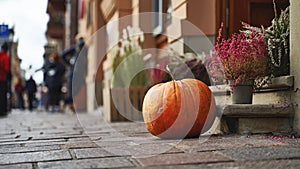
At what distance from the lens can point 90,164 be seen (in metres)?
2.08

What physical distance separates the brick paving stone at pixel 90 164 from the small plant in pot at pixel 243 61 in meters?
1.23

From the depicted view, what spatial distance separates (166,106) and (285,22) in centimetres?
109

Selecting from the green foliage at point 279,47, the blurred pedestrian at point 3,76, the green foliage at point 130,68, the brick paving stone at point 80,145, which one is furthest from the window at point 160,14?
the blurred pedestrian at point 3,76

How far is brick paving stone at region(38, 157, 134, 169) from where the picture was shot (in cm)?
204

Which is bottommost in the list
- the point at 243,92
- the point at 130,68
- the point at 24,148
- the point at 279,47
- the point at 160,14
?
the point at 24,148

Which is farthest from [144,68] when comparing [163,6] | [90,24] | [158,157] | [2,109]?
[90,24]

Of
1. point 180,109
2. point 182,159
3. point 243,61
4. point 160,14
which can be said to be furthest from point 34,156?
point 160,14

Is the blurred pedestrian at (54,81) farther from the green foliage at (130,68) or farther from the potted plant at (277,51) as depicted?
the potted plant at (277,51)

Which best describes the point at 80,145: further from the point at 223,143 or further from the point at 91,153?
the point at 223,143

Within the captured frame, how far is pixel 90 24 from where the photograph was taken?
12281mm

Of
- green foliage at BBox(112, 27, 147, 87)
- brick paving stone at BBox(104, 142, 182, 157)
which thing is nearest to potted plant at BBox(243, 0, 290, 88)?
brick paving stone at BBox(104, 142, 182, 157)

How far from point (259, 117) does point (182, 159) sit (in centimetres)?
116

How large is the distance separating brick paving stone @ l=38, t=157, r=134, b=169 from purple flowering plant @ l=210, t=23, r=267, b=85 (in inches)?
48.5

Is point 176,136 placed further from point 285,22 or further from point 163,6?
point 163,6
